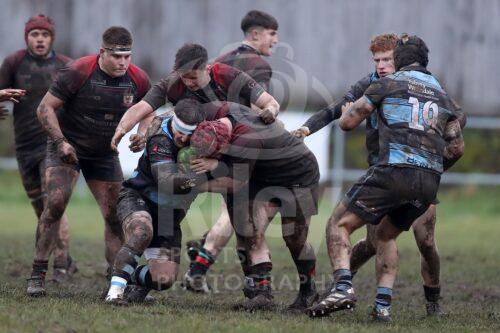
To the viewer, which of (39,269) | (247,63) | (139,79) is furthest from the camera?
(247,63)

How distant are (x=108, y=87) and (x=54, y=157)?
2.72 ft

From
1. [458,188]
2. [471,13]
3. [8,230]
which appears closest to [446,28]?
[471,13]

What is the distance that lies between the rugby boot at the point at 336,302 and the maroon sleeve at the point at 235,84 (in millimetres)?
2085

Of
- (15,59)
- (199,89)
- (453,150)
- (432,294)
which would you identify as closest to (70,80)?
(199,89)

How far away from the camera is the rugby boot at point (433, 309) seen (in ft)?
29.5

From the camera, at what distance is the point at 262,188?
8820mm

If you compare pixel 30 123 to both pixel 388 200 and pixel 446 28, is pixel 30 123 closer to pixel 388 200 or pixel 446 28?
pixel 388 200

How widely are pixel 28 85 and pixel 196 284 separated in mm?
3079

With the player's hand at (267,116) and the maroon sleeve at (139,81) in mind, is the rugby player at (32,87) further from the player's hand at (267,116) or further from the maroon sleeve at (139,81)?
the player's hand at (267,116)

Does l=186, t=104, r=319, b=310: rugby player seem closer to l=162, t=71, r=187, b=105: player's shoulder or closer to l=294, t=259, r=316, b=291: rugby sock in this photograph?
l=294, t=259, r=316, b=291: rugby sock

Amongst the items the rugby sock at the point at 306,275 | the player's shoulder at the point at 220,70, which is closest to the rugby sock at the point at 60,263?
the rugby sock at the point at 306,275

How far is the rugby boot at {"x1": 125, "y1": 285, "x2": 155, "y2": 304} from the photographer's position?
28.1ft

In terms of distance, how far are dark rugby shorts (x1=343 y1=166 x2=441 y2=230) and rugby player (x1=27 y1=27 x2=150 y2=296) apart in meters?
2.64

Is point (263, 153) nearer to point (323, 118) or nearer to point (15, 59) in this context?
point (323, 118)
